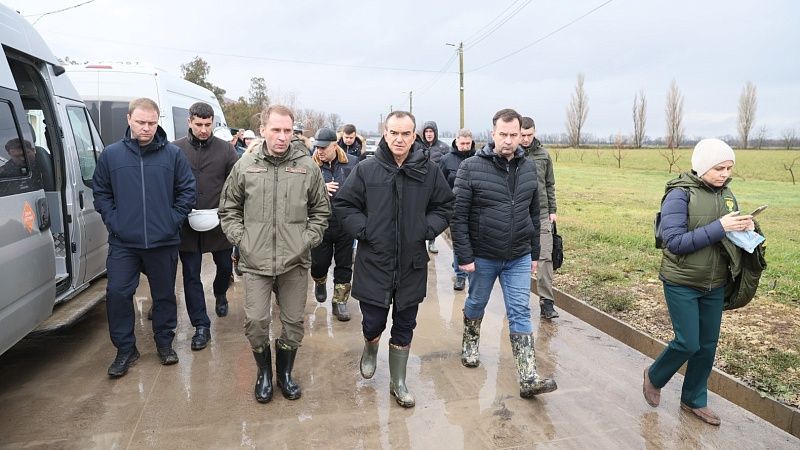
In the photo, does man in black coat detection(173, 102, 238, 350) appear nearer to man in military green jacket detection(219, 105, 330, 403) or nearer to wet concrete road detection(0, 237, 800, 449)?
wet concrete road detection(0, 237, 800, 449)

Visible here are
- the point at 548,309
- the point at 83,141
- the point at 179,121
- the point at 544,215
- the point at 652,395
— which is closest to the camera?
the point at 652,395

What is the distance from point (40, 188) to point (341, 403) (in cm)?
261

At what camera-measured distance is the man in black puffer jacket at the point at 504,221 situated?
12.9 ft

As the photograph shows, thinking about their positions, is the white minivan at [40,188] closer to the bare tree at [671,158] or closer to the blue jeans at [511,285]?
the blue jeans at [511,285]

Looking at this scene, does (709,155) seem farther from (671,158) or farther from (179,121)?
(671,158)

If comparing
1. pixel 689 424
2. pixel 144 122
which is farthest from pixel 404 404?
pixel 144 122

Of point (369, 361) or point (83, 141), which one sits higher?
point (83, 141)

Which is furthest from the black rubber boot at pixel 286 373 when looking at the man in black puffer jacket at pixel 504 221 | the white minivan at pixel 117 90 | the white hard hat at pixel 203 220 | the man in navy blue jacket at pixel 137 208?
the white minivan at pixel 117 90

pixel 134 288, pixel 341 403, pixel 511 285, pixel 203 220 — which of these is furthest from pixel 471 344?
pixel 134 288

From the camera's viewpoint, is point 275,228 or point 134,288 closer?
point 275,228

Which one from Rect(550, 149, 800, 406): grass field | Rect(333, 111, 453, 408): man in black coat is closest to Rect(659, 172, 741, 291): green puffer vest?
Rect(550, 149, 800, 406): grass field

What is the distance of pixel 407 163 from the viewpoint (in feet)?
11.8

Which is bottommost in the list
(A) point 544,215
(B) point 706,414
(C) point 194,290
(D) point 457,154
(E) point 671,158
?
(B) point 706,414

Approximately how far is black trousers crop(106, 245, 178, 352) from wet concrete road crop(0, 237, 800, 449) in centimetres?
28
